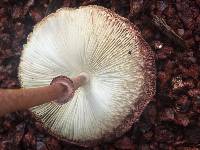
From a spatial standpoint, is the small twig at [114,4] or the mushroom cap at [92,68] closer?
the mushroom cap at [92,68]

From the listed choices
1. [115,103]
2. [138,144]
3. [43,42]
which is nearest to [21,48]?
[43,42]

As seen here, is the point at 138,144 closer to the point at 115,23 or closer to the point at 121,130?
the point at 121,130

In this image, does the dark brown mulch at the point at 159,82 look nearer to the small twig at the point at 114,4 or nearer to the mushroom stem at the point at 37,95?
the small twig at the point at 114,4

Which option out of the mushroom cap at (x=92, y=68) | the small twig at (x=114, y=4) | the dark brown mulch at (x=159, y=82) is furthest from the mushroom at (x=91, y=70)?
the small twig at (x=114, y=4)

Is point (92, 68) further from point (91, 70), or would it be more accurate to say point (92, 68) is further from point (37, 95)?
point (37, 95)

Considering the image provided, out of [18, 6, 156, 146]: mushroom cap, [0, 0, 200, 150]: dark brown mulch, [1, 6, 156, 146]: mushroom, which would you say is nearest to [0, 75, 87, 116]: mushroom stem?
[1, 6, 156, 146]: mushroom
